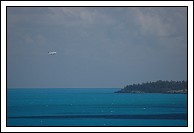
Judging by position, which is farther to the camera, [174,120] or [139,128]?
[174,120]

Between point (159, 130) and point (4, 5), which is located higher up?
point (4, 5)

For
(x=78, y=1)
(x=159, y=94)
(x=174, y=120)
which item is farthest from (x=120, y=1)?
(x=159, y=94)

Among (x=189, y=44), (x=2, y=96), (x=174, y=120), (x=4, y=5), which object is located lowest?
(x=174, y=120)

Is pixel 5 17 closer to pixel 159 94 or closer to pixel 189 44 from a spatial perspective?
pixel 189 44

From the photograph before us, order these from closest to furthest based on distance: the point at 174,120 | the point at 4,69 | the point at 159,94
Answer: the point at 4,69, the point at 174,120, the point at 159,94

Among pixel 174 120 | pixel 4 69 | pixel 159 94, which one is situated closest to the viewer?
pixel 4 69

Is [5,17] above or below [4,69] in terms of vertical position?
above

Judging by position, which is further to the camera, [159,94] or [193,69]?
[159,94]

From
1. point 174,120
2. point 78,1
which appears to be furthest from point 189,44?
point 174,120

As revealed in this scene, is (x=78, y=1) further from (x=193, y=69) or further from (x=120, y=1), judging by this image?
(x=193, y=69)
